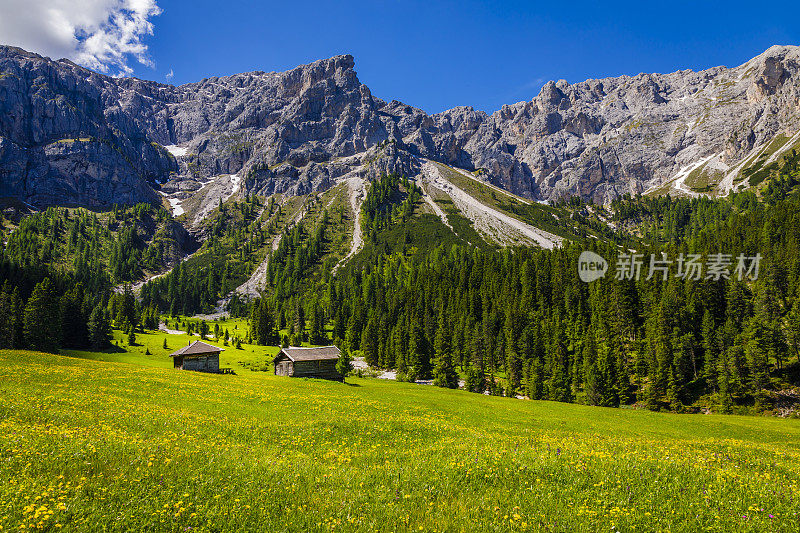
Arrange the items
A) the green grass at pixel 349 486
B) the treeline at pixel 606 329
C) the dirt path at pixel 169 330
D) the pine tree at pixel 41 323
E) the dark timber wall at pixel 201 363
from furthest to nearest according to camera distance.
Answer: the dirt path at pixel 169 330
the pine tree at pixel 41 323
the dark timber wall at pixel 201 363
the treeline at pixel 606 329
the green grass at pixel 349 486

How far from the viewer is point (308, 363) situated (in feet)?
255

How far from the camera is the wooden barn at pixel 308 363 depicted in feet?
253

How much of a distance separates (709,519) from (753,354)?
86418 mm

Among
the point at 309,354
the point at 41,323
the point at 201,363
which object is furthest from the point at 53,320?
the point at 309,354

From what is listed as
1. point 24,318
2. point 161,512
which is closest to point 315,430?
point 161,512

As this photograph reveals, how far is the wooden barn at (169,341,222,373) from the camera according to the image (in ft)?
254

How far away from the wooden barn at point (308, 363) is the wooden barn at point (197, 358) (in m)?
13.0

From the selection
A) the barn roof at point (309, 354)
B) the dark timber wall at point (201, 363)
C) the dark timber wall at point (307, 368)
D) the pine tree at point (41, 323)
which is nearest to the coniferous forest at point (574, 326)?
the pine tree at point (41, 323)

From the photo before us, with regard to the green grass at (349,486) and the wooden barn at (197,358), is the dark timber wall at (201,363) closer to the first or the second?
the wooden barn at (197,358)

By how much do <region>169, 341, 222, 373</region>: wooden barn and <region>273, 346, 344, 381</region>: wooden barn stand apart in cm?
1301

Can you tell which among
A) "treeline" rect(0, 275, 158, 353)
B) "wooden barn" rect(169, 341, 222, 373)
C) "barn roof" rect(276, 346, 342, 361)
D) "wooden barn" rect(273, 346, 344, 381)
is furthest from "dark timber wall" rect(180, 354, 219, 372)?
"treeline" rect(0, 275, 158, 353)

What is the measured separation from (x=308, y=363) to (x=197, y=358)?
2294 cm

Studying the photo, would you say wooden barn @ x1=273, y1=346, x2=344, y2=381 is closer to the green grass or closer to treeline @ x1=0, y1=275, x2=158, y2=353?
treeline @ x1=0, y1=275, x2=158, y2=353

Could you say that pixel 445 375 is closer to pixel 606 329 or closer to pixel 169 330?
pixel 606 329
